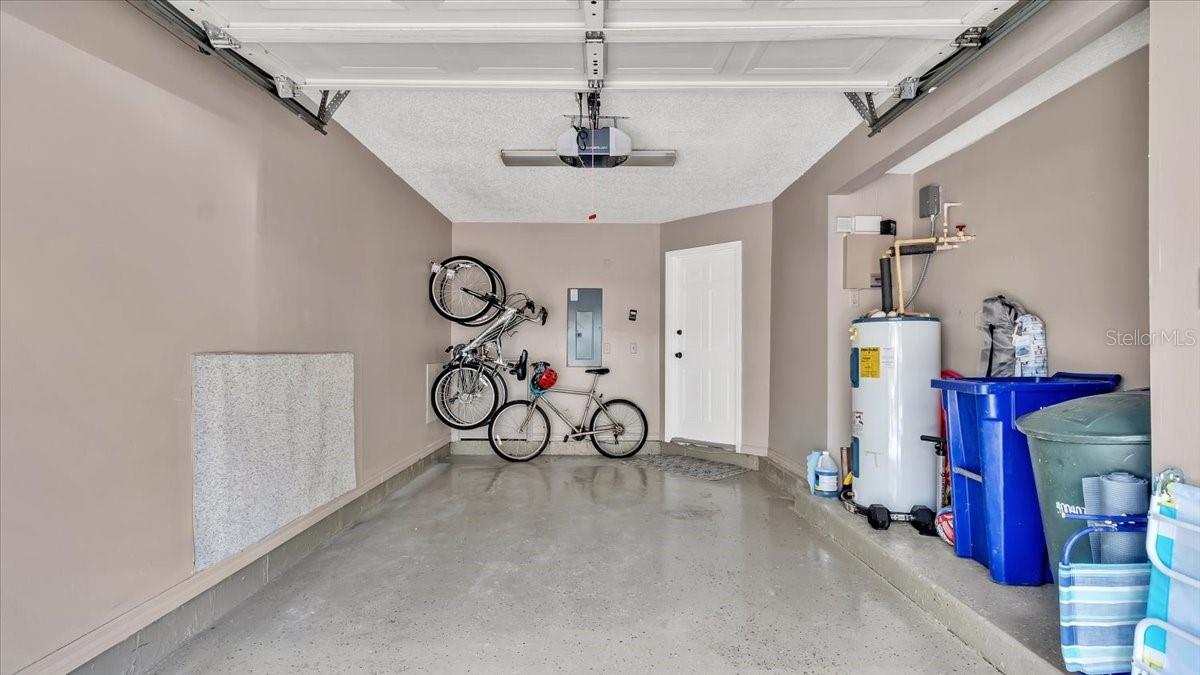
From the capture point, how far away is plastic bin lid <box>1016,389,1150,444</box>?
161 cm

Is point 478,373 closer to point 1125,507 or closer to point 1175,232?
point 1125,507

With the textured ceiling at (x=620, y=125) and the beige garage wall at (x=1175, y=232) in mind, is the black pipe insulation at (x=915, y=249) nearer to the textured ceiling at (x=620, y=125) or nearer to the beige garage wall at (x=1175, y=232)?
the textured ceiling at (x=620, y=125)

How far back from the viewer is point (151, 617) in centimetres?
183

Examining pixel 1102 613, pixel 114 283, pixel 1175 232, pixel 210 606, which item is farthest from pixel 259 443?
pixel 1175 232

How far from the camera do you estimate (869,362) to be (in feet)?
9.61

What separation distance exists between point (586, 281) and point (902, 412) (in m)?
3.29

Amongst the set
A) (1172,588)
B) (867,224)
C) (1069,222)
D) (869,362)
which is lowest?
(1172,588)

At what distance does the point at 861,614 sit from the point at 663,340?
10.9 ft

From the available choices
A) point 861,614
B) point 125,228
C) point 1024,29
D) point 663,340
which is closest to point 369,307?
point 125,228

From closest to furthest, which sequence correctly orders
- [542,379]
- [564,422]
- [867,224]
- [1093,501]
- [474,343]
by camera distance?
[1093,501], [867,224], [474,343], [542,379], [564,422]

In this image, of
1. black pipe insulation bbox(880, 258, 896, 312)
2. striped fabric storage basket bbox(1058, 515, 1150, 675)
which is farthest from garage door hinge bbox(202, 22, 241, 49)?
black pipe insulation bbox(880, 258, 896, 312)

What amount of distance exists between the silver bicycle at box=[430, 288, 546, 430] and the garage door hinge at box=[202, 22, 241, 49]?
2.88 m

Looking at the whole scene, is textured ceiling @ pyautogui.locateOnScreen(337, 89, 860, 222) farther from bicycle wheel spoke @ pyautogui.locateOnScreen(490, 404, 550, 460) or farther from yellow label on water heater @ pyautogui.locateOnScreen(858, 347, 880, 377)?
bicycle wheel spoke @ pyautogui.locateOnScreen(490, 404, 550, 460)

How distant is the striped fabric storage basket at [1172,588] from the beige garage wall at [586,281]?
13.2 feet
